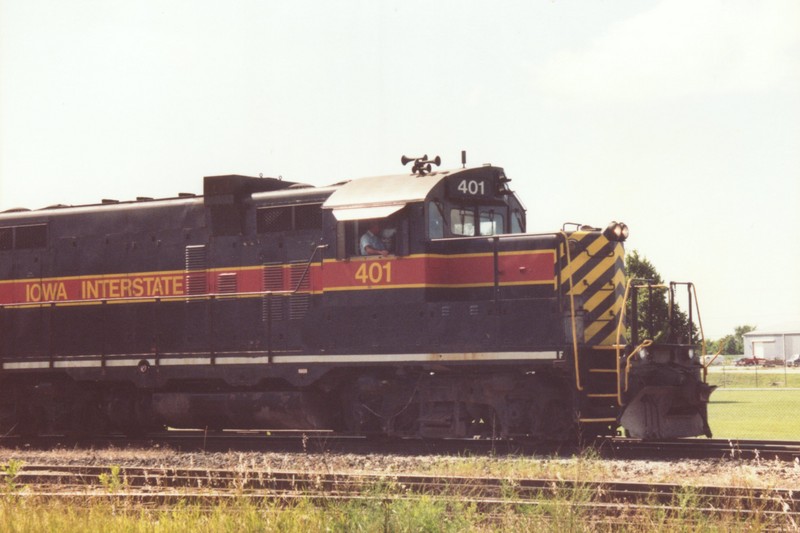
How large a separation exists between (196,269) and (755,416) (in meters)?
16.4

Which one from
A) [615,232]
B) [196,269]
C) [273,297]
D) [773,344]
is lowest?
[773,344]

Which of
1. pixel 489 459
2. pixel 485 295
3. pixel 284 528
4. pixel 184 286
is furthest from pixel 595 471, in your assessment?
pixel 184 286

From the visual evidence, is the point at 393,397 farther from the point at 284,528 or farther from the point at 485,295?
the point at 284,528

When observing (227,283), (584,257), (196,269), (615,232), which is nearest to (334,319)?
(227,283)

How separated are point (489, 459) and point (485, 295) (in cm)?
→ 255

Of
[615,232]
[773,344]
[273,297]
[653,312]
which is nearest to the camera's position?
[615,232]

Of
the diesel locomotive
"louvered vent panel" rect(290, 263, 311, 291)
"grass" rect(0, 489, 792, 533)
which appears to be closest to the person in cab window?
the diesel locomotive

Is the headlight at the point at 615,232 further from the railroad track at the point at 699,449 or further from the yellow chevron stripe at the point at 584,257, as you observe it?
the railroad track at the point at 699,449

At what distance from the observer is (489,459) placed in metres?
12.8

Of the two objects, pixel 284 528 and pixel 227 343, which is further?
pixel 227 343

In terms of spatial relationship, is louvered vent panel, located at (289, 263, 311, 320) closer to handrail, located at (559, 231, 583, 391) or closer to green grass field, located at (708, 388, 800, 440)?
handrail, located at (559, 231, 583, 391)

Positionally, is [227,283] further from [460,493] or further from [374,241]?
[460,493]

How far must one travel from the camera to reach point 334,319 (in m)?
15.1

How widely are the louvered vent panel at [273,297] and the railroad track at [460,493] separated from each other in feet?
13.7
